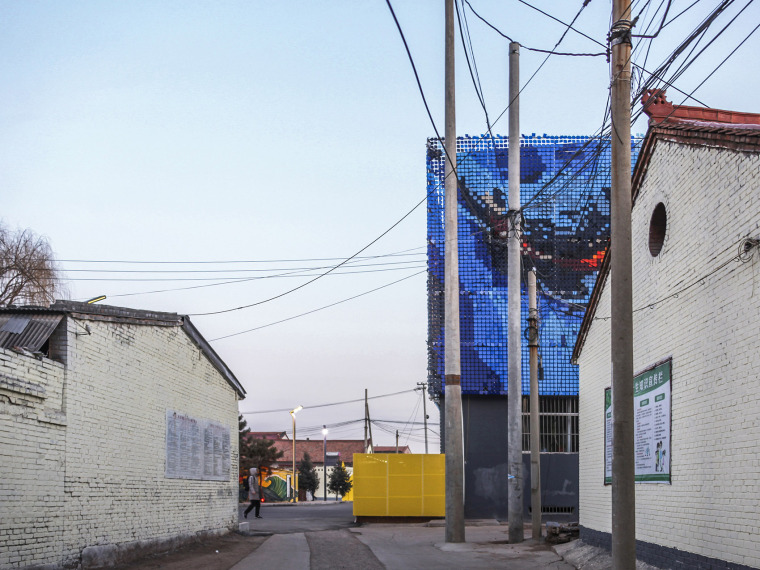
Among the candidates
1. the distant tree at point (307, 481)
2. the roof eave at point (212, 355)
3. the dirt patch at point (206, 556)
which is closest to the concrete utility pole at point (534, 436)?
the dirt patch at point (206, 556)

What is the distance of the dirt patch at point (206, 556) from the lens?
48.6 ft

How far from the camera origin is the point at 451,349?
691 inches

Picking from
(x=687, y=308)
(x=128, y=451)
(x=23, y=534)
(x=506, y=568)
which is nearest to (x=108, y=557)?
(x=128, y=451)

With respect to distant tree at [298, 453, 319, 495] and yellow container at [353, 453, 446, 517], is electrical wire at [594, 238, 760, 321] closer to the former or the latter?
yellow container at [353, 453, 446, 517]

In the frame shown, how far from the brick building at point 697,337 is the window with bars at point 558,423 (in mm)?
17342

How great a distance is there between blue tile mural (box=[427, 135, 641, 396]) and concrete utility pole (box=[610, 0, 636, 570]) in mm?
20916

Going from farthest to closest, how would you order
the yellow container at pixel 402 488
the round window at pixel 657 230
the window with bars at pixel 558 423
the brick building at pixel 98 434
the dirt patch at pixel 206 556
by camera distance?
the window with bars at pixel 558 423, the yellow container at pixel 402 488, the dirt patch at pixel 206 556, the round window at pixel 657 230, the brick building at pixel 98 434

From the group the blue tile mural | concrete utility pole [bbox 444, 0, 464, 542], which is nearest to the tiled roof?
concrete utility pole [bbox 444, 0, 464, 542]

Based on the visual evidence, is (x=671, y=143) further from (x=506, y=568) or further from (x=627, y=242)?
(x=506, y=568)

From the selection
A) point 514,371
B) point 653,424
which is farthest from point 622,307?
point 514,371

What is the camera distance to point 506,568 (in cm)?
1434

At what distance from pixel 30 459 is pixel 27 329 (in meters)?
2.10

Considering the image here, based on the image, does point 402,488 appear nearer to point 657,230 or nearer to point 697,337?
point 657,230

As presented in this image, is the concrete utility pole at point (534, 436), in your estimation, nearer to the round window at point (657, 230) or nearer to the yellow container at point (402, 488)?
the round window at point (657, 230)
